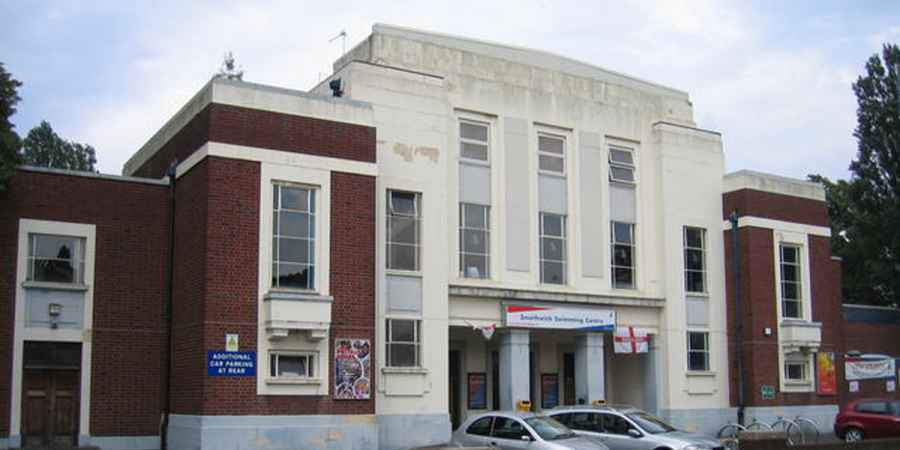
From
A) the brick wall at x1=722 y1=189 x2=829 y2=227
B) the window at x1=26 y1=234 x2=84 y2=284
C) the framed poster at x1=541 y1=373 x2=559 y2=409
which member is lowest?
the framed poster at x1=541 y1=373 x2=559 y2=409

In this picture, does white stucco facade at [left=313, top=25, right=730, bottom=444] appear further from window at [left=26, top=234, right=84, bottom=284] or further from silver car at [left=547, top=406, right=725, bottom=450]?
window at [left=26, top=234, right=84, bottom=284]

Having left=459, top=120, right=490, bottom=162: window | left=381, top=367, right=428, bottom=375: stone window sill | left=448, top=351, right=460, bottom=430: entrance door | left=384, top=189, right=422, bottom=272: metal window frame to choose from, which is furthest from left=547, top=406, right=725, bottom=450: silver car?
left=459, top=120, right=490, bottom=162: window

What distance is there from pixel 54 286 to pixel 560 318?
13088 mm

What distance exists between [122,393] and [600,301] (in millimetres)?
13182

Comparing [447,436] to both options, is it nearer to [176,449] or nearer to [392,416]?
[392,416]

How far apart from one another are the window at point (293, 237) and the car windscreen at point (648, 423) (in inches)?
304

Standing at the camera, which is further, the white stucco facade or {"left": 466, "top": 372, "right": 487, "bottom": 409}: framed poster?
{"left": 466, "top": 372, "right": 487, "bottom": 409}: framed poster

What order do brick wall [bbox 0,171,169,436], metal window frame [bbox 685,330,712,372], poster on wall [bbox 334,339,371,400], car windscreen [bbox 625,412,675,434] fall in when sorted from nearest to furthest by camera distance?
car windscreen [bbox 625,412,675,434] < brick wall [bbox 0,171,169,436] < poster on wall [bbox 334,339,371,400] < metal window frame [bbox 685,330,712,372]

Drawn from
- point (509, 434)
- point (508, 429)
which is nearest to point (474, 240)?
point (508, 429)

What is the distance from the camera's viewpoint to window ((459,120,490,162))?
93.9ft

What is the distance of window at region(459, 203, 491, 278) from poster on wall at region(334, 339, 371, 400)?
4.80 meters

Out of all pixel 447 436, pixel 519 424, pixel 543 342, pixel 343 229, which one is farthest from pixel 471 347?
pixel 519 424

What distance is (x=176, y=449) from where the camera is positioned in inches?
916

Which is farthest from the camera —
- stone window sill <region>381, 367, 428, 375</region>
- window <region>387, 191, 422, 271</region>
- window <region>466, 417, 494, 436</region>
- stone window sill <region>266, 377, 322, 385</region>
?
window <region>387, 191, 422, 271</region>
